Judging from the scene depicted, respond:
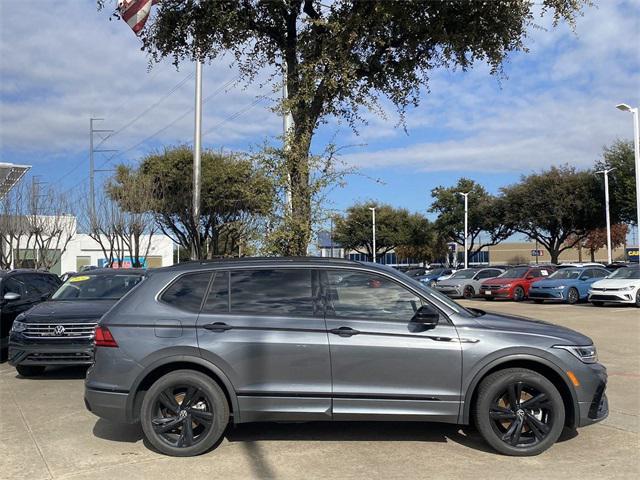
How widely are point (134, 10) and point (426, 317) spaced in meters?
8.52

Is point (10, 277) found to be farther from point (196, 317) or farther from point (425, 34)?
point (425, 34)

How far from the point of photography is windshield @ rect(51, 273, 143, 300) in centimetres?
1048

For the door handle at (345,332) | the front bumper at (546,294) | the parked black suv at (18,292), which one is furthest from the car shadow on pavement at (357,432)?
the front bumper at (546,294)

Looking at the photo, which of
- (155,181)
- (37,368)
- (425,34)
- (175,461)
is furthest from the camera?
(155,181)

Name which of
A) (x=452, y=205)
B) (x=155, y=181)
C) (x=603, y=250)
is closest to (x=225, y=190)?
(x=155, y=181)

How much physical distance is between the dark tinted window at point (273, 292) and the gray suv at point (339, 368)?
0.01m

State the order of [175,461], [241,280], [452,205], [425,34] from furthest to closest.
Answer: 1. [452,205]
2. [425,34]
3. [241,280]
4. [175,461]

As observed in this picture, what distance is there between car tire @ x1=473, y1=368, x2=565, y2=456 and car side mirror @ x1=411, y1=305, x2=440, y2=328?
703 millimetres

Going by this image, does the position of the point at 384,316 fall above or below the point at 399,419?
above

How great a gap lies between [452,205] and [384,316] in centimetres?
5528

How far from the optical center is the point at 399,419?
17.8 ft

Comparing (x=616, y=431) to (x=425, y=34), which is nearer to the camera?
(x=616, y=431)

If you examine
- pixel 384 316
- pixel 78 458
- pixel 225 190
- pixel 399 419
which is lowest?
pixel 78 458

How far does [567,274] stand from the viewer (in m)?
25.2
